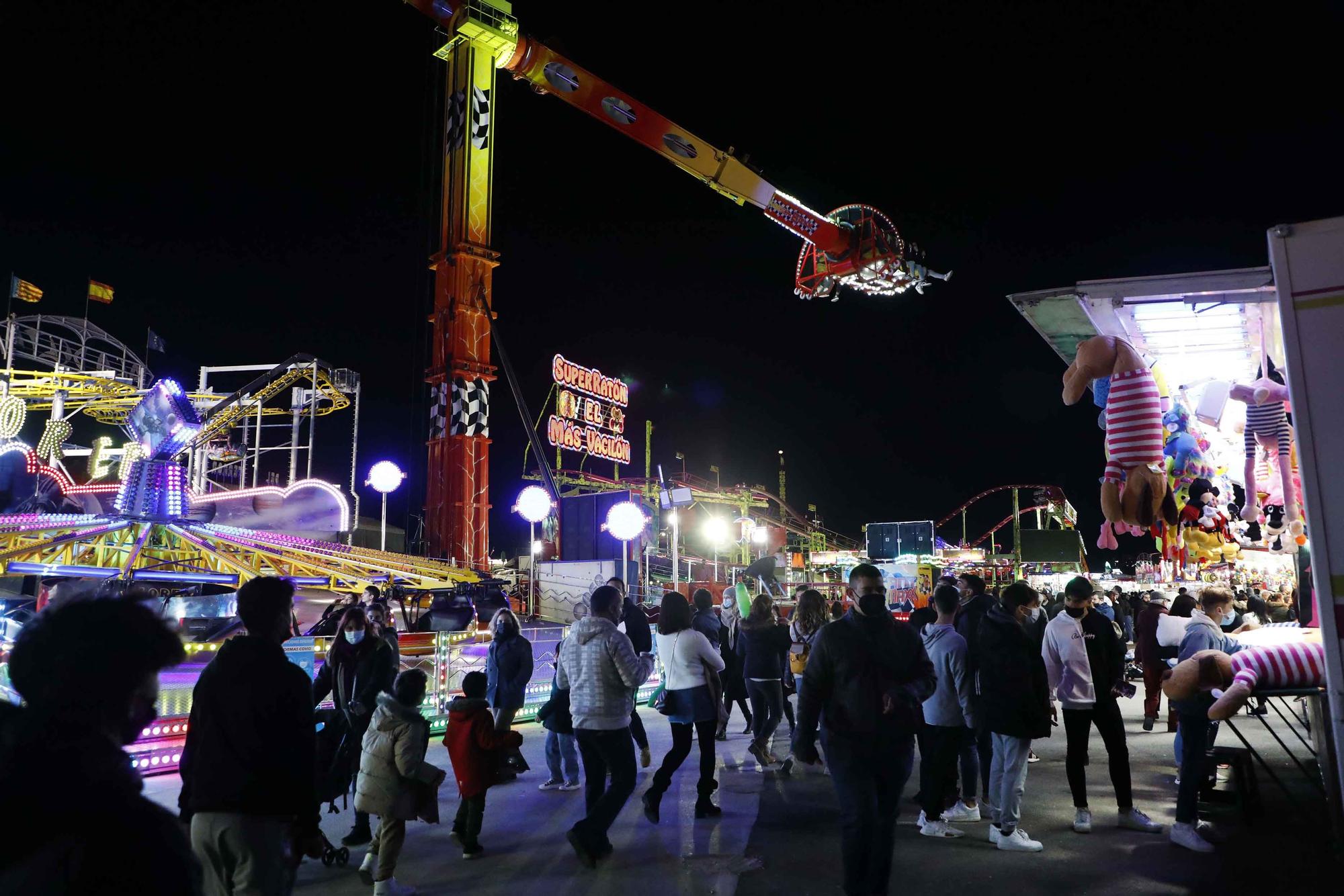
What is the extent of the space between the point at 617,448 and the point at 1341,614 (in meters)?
35.2

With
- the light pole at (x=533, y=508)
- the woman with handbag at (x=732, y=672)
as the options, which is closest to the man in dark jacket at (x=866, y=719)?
the woman with handbag at (x=732, y=672)

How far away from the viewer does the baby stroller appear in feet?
18.0

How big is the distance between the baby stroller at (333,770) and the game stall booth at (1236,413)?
16.9 feet

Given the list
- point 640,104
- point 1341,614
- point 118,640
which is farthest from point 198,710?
point 640,104

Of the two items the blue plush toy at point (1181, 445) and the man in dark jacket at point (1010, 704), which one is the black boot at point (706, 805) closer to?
the man in dark jacket at point (1010, 704)

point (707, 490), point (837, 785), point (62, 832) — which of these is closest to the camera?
point (62, 832)

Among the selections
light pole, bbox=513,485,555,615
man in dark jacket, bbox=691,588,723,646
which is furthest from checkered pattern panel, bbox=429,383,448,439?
man in dark jacket, bbox=691,588,723,646

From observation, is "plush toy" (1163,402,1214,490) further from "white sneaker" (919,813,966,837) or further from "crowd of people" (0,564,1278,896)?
"white sneaker" (919,813,966,837)

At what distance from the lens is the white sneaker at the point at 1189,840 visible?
561 cm

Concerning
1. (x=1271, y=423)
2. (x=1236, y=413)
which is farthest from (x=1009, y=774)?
(x=1236, y=413)

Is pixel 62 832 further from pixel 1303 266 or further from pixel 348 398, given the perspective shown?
pixel 348 398

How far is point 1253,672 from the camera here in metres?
4.46

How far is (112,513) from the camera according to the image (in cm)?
1502

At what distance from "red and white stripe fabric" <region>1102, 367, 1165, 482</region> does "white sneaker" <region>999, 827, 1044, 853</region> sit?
2.47 metres
